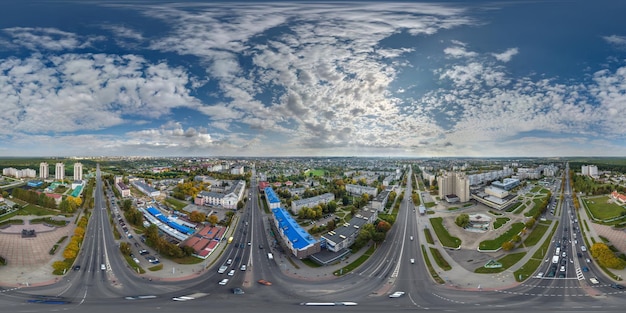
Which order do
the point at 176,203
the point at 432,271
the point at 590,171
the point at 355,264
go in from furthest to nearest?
the point at 590,171
the point at 176,203
the point at 355,264
the point at 432,271

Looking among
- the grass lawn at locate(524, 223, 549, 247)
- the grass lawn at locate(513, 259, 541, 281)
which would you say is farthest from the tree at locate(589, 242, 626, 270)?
the grass lawn at locate(524, 223, 549, 247)

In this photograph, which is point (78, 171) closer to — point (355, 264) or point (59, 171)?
point (59, 171)

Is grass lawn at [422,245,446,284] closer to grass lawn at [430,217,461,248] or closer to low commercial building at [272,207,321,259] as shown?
grass lawn at [430,217,461,248]

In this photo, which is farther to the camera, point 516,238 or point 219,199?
point 219,199

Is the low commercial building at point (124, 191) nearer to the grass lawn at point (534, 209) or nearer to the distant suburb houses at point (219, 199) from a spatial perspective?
the distant suburb houses at point (219, 199)

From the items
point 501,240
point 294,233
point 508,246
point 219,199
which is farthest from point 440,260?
point 219,199

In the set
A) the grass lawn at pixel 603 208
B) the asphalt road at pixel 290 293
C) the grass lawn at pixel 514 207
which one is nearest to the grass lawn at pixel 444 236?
the asphalt road at pixel 290 293
